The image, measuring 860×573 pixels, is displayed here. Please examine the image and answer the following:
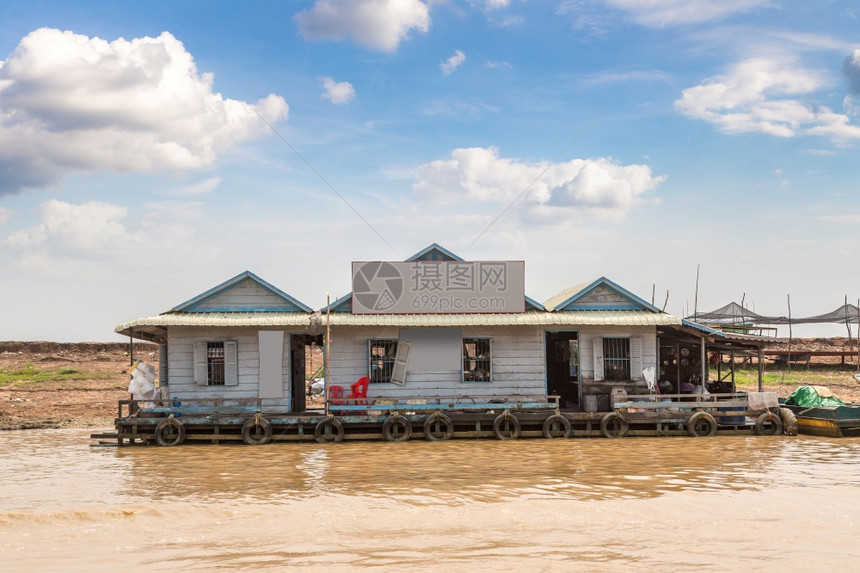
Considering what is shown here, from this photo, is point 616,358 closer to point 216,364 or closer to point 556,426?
point 556,426

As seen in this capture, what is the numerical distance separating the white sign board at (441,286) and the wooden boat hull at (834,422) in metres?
9.55

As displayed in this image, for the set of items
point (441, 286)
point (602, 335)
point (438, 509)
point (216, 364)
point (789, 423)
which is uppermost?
point (441, 286)

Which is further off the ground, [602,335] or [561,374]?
[602,335]

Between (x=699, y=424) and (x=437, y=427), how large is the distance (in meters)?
7.89

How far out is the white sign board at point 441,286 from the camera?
22.9m

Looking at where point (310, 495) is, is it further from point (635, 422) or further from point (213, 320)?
point (635, 422)

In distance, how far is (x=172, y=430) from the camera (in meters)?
Result: 21.7

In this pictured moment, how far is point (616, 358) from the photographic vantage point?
23500mm

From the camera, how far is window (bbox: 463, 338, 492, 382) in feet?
76.5

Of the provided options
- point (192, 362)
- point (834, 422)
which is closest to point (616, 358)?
point (834, 422)

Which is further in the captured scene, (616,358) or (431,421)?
(616,358)

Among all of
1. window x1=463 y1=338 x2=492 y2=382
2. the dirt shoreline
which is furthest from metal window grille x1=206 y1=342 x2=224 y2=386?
window x1=463 y1=338 x2=492 y2=382

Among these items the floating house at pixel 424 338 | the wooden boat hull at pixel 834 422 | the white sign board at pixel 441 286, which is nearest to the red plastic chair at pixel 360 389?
the floating house at pixel 424 338

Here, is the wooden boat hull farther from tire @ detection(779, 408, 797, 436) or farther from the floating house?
the floating house
